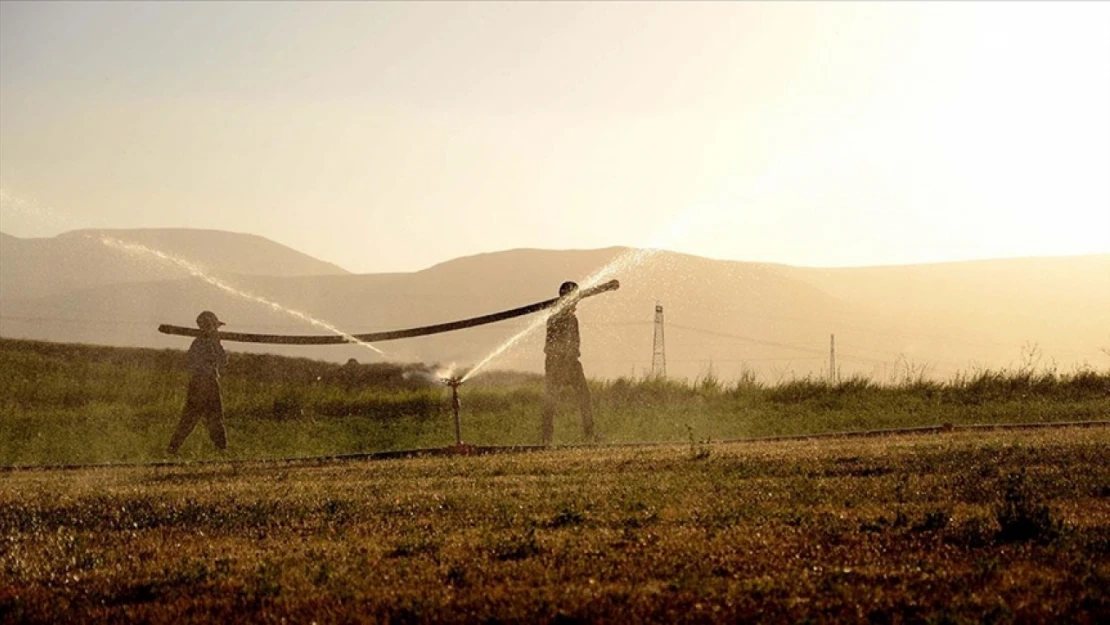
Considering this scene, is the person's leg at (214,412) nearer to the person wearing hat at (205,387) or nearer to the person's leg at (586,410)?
the person wearing hat at (205,387)

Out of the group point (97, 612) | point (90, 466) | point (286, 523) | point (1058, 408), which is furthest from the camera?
point (1058, 408)

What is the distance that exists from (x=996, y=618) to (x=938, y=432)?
17748 mm

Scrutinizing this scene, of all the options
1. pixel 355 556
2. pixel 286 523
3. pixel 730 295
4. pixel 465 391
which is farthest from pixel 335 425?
pixel 730 295

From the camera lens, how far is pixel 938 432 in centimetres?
2467

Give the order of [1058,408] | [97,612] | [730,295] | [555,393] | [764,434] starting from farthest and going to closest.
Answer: [730,295] → [1058,408] → [764,434] → [555,393] → [97,612]

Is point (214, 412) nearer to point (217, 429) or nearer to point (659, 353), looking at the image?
Result: point (217, 429)

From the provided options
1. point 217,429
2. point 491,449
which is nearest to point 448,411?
point 217,429

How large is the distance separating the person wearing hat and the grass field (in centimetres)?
842

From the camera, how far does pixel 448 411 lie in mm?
34031

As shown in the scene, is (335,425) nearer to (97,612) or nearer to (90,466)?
(90,466)

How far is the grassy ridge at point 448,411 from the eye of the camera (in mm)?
29125

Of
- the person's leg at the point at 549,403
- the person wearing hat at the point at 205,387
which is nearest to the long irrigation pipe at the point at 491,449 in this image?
the person's leg at the point at 549,403

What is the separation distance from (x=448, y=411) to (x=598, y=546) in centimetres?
2384

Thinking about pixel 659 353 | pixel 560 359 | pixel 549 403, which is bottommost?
pixel 549 403
